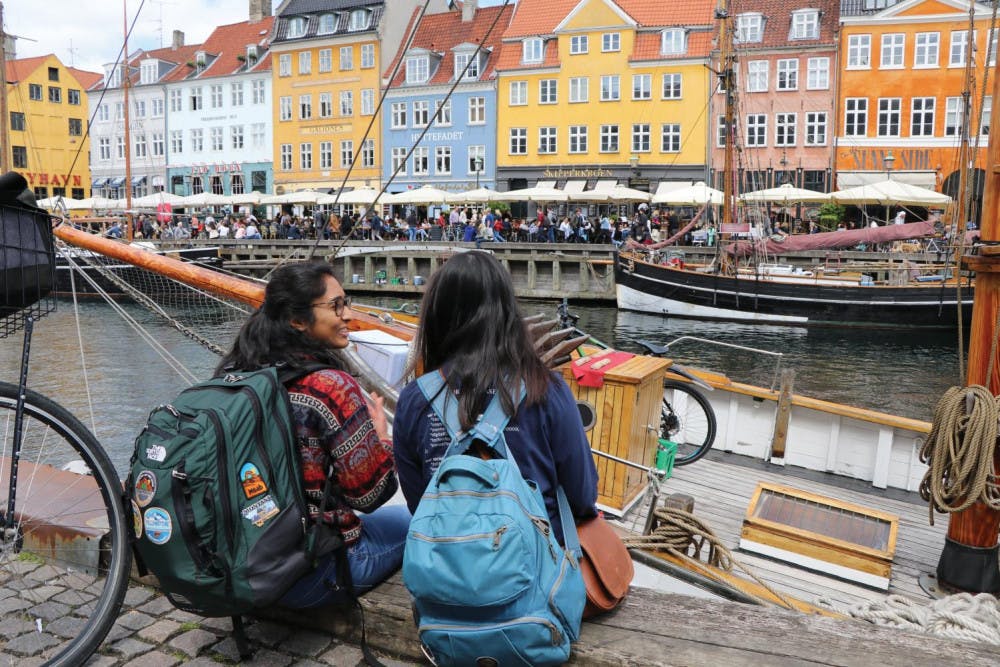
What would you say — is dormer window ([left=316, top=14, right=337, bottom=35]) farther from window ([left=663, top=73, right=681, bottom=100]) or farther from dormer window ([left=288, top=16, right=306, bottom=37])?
window ([left=663, top=73, right=681, bottom=100])

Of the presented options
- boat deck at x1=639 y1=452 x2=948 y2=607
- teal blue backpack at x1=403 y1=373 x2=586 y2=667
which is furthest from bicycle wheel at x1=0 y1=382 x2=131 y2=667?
boat deck at x1=639 y1=452 x2=948 y2=607

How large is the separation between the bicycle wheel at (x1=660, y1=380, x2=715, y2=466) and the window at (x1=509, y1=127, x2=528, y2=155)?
38372 millimetres

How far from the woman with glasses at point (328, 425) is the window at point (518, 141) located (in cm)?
4377

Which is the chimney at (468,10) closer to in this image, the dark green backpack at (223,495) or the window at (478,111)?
the window at (478,111)

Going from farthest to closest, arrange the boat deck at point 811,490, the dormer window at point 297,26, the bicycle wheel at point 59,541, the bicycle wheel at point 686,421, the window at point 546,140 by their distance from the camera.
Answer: the dormer window at point 297,26 < the window at point 546,140 < the bicycle wheel at point 686,421 < the boat deck at point 811,490 < the bicycle wheel at point 59,541

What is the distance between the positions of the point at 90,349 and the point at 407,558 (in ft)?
69.3

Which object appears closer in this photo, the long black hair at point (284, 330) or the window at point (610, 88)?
the long black hair at point (284, 330)

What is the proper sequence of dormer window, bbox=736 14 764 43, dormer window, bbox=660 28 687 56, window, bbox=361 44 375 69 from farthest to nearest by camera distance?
window, bbox=361 44 375 69
dormer window, bbox=660 28 687 56
dormer window, bbox=736 14 764 43

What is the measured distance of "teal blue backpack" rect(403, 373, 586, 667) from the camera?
84.7 inches

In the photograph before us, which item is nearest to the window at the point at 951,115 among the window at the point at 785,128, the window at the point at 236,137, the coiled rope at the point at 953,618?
the window at the point at 785,128

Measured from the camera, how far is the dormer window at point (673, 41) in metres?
42.9

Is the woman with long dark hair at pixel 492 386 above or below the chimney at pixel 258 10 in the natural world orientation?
below

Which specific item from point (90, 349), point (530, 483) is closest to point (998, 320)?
point (530, 483)

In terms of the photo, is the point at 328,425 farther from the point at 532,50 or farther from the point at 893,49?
the point at 532,50
